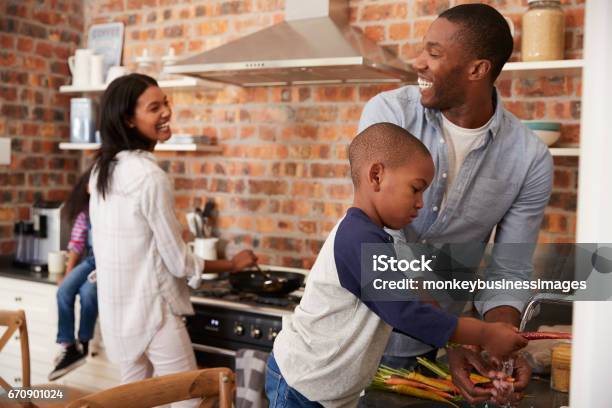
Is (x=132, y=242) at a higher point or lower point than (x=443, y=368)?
higher

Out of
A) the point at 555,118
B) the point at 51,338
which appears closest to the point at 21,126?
the point at 51,338

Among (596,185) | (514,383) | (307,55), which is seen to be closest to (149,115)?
(307,55)

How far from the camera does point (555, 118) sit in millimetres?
2688

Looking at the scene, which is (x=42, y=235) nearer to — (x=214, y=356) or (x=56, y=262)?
(x=56, y=262)

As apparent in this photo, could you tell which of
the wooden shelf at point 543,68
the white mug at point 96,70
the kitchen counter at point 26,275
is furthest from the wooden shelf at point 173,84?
the wooden shelf at point 543,68

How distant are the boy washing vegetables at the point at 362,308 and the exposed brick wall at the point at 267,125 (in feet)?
5.46

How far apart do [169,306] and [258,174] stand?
121cm

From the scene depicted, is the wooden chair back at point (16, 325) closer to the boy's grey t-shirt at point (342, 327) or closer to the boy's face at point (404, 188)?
the boy's grey t-shirt at point (342, 327)

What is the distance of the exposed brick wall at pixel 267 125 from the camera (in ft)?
9.99

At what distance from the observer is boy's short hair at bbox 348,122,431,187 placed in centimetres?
125

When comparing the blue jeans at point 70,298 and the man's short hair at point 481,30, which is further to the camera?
the blue jeans at point 70,298

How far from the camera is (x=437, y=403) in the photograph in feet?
4.13

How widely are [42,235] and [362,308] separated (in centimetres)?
261

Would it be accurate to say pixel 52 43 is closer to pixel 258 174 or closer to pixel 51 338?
pixel 258 174
